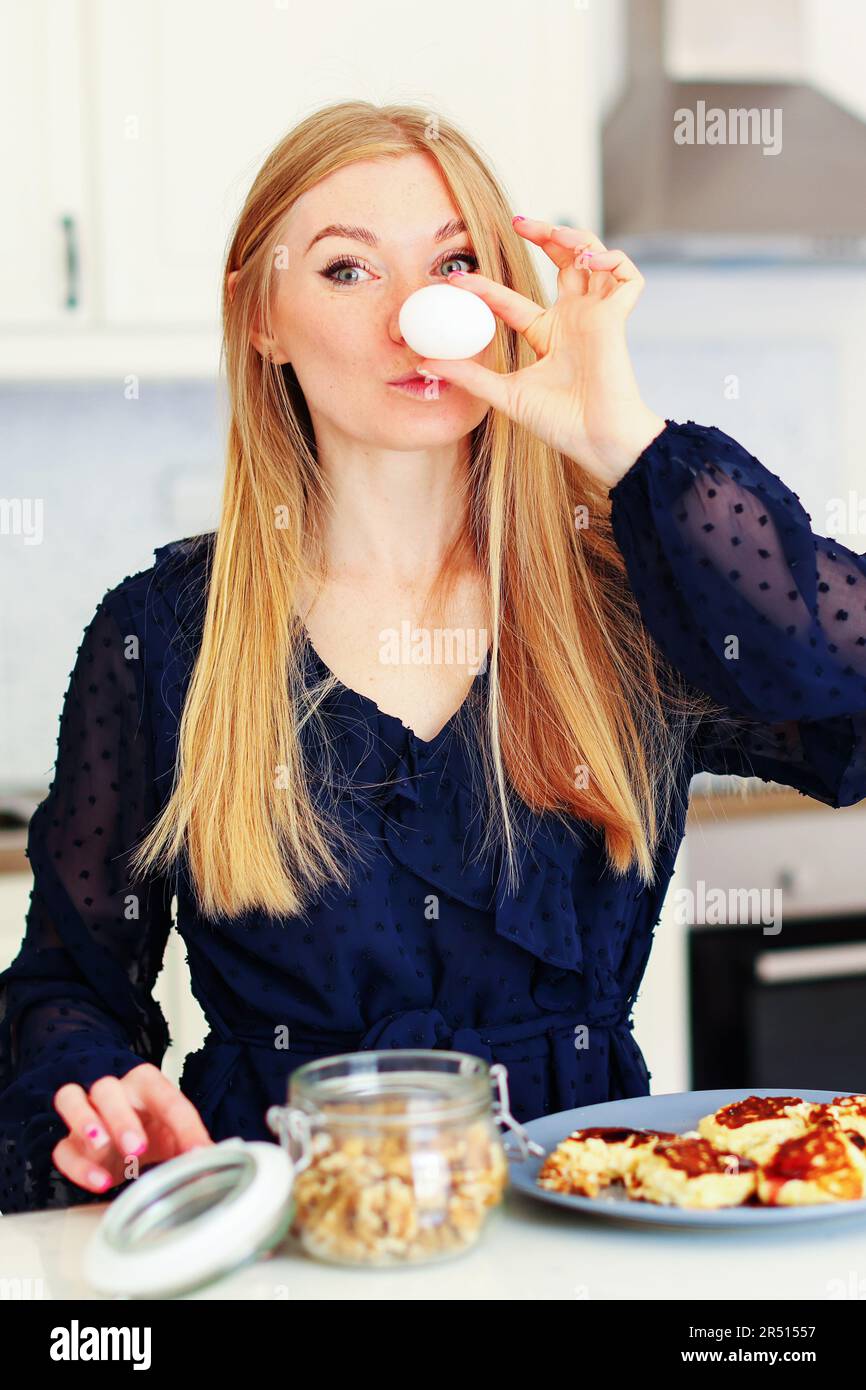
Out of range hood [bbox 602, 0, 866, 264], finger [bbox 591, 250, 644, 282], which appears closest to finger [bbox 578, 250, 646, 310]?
finger [bbox 591, 250, 644, 282]

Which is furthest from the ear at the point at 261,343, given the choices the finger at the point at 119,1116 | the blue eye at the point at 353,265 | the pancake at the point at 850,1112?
the pancake at the point at 850,1112

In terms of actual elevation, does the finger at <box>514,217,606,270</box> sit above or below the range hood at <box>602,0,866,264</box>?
below

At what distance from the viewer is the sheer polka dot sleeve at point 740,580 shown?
97 centimetres

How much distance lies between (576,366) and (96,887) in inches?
21.2

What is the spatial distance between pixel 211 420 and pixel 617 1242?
7.39ft

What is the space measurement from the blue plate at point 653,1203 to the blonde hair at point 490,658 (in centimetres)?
27

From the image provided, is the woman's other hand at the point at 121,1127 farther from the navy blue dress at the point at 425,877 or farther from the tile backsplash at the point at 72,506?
the tile backsplash at the point at 72,506

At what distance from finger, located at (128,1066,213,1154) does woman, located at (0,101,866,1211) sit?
124mm

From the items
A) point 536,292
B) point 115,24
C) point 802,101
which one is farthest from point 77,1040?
point 802,101

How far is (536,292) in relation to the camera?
1.24m

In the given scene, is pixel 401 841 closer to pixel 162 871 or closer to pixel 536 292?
pixel 162 871

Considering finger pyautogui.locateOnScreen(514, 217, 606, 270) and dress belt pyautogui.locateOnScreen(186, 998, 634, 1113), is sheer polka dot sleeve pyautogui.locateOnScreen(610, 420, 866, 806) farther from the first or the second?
dress belt pyautogui.locateOnScreen(186, 998, 634, 1113)

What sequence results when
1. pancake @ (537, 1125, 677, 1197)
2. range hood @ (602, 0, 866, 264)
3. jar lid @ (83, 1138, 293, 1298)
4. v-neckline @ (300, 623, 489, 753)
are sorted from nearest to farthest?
jar lid @ (83, 1138, 293, 1298), pancake @ (537, 1125, 677, 1197), v-neckline @ (300, 623, 489, 753), range hood @ (602, 0, 866, 264)

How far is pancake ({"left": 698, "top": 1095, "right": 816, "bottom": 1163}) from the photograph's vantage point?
0.76m
